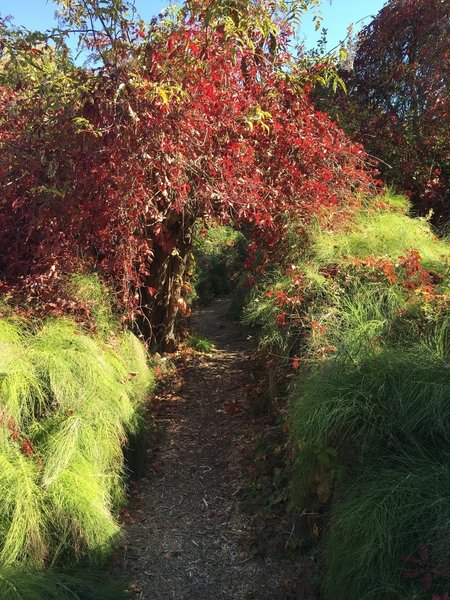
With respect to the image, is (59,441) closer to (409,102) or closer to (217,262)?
(409,102)

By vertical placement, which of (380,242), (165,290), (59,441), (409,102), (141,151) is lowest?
(59,441)

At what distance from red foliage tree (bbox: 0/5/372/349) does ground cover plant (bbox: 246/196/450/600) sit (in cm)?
117

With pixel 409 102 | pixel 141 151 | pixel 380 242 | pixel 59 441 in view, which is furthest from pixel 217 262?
pixel 59 441

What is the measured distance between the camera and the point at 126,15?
13.4ft

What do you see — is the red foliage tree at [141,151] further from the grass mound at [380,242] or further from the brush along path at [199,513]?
the brush along path at [199,513]

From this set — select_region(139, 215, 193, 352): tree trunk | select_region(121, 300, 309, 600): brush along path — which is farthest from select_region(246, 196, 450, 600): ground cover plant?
select_region(139, 215, 193, 352): tree trunk

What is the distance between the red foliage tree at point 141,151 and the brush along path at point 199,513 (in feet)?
4.56

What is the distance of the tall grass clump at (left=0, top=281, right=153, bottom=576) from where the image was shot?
2877 millimetres

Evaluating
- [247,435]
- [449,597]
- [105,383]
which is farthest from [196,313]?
[449,597]

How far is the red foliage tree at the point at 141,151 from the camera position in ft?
12.8

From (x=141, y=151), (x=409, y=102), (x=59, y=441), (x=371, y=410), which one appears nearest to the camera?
(x=371, y=410)

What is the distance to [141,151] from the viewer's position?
3857 mm

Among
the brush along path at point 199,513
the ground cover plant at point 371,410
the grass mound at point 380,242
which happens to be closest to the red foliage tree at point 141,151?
the grass mound at point 380,242

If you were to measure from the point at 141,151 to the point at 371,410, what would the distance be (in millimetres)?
2477
